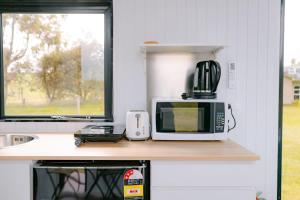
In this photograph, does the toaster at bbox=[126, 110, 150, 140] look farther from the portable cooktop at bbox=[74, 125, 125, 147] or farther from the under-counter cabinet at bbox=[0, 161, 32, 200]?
the under-counter cabinet at bbox=[0, 161, 32, 200]

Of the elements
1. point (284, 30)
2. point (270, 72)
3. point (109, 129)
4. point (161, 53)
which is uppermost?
point (284, 30)

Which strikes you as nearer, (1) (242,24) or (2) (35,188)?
(2) (35,188)

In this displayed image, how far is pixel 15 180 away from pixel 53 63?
113 cm

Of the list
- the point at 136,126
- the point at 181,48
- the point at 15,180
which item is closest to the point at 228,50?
the point at 181,48

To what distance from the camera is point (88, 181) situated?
168 cm

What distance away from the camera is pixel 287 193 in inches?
97.2

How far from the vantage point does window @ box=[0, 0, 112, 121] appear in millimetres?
2473

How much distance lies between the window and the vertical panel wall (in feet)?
0.69

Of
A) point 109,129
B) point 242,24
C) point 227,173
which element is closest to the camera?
point 227,173

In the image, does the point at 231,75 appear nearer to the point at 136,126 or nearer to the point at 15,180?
the point at 136,126

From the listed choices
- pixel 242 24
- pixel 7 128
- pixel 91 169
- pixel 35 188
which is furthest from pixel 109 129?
pixel 242 24

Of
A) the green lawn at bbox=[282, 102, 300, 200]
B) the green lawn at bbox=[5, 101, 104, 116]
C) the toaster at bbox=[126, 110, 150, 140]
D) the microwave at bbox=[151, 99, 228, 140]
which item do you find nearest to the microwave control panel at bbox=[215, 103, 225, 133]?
the microwave at bbox=[151, 99, 228, 140]

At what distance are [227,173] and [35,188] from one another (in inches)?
43.9

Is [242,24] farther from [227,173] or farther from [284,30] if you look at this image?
[227,173]
